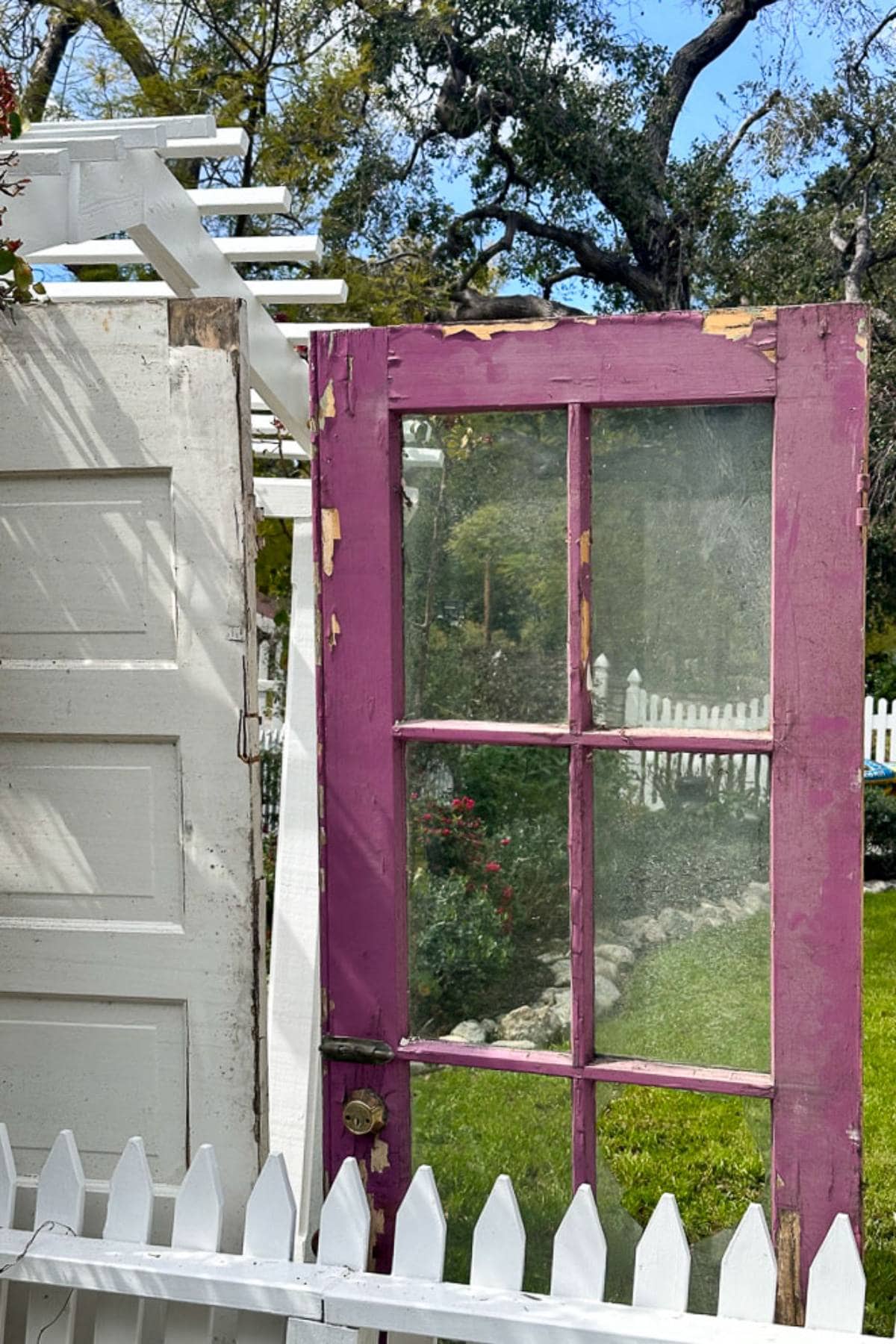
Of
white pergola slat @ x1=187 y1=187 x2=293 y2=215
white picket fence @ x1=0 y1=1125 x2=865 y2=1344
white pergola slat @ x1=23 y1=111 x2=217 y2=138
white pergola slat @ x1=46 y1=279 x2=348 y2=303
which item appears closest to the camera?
white picket fence @ x1=0 y1=1125 x2=865 y2=1344

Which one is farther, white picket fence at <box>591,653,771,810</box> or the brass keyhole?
the brass keyhole

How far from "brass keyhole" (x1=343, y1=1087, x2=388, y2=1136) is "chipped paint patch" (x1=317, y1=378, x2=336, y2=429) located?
39.8 inches

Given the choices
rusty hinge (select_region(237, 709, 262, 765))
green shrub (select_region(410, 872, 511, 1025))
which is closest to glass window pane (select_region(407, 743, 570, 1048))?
green shrub (select_region(410, 872, 511, 1025))

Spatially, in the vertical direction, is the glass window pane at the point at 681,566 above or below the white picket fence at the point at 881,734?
below

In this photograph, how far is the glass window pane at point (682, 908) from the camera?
1.88 metres

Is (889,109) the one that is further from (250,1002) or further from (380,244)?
(250,1002)

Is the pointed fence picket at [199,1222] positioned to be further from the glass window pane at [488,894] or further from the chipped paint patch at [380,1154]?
the glass window pane at [488,894]

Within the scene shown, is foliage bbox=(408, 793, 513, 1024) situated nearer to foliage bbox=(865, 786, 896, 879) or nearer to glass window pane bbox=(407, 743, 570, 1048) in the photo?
glass window pane bbox=(407, 743, 570, 1048)

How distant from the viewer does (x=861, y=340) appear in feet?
5.77

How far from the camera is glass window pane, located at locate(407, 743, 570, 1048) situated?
76.8 inches

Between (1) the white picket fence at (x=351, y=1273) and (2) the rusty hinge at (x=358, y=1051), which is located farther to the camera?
(2) the rusty hinge at (x=358, y=1051)

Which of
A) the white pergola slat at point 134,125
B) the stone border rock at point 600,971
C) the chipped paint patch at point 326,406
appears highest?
the white pergola slat at point 134,125

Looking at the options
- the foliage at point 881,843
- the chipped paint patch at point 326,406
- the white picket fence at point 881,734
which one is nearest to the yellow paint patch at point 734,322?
the chipped paint patch at point 326,406

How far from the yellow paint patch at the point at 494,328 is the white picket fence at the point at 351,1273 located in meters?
1.17
